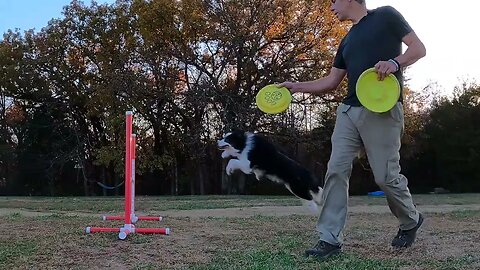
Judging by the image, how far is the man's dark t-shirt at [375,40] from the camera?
3150mm

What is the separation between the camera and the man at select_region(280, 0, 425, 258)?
10.1 feet

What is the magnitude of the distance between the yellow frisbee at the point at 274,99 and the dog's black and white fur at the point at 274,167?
1.93 meters

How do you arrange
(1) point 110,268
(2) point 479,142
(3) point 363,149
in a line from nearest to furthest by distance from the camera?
(1) point 110,268, (3) point 363,149, (2) point 479,142

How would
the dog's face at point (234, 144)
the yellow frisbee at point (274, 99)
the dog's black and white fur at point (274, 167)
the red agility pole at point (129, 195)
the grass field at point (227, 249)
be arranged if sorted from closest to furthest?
the grass field at point (227, 249), the yellow frisbee at point (274, 99), the red agility pole at point (129, 195), the dog's black and white fur at point (274, 167), the dog's face at point (234, 144)

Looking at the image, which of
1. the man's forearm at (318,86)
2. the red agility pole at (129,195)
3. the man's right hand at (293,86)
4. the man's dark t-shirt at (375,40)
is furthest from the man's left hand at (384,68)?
the red agility pole at (129,195)

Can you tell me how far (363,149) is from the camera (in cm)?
326

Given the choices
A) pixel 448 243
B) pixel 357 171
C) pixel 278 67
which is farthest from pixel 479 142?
pixel 448 243

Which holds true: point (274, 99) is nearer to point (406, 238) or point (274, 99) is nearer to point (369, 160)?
point (369, 160)

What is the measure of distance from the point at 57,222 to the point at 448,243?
11.9 feet

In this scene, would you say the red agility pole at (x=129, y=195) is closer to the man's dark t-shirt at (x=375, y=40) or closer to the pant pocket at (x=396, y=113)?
the man's dark t-shirt at (x=375, y=40)

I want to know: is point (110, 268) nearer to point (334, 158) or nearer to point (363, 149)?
point (334, 158)

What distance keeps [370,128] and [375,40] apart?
1.72 ft

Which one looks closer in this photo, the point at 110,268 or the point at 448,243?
the point at 110,268

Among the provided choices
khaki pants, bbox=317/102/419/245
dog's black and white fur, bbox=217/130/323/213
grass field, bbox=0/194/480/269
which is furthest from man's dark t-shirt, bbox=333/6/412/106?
dog's black and white fur, bbox=217/130/323/213
